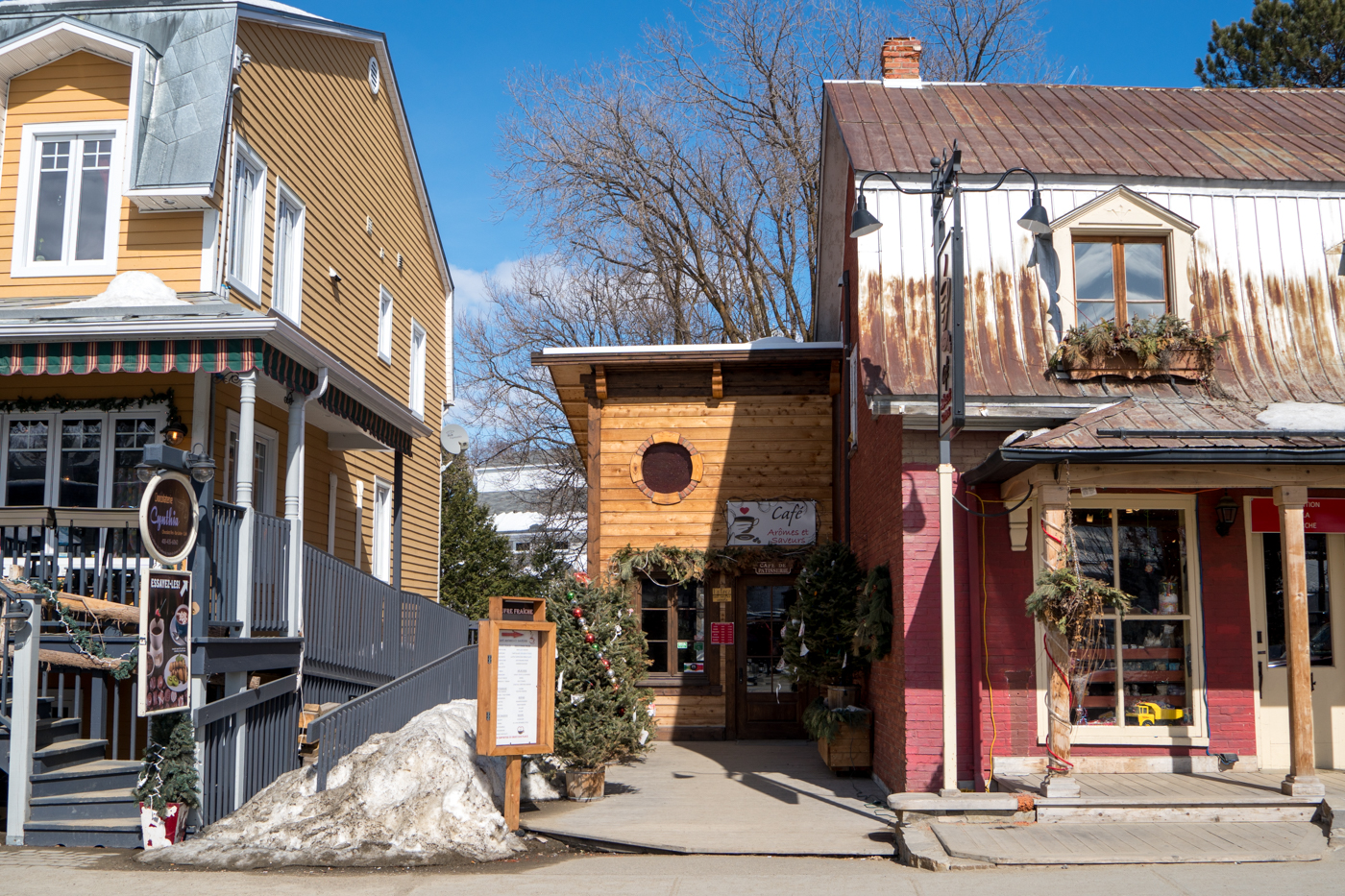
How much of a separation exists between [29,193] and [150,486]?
5742 millimetres

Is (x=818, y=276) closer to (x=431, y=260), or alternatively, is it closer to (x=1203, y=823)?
(x=431, y=260)

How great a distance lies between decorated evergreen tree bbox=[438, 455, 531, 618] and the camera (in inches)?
1016

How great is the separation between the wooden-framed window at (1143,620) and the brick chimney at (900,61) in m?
7.85

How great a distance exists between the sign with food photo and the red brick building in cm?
618

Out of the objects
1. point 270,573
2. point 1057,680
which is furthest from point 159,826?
point 1057,680

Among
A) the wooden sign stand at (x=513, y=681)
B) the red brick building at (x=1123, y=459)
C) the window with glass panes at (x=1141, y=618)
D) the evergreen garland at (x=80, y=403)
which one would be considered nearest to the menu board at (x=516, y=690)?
the wooden sign stand at (x=513, y=681)

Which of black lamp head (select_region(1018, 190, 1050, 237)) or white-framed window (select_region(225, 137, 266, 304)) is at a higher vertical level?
white-framed window (select_region(225, 137, 266, 304))

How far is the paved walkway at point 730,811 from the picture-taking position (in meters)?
8.84

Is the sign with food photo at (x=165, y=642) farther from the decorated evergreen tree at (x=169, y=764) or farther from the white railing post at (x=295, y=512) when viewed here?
the white railing post at (x=295, y=512)

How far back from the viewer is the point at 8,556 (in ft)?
32.1

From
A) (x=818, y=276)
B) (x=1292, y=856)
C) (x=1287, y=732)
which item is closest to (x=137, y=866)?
(x=1292, y=856)

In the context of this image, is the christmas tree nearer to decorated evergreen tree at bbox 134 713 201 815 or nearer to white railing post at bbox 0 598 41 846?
decorated evergreen tree at bbox 134 713 201 815

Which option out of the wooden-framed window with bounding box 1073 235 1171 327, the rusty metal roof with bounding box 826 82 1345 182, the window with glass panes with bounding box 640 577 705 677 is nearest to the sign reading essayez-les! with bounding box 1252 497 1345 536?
the wooden-framed window with bounding box 1073 235 1171 327

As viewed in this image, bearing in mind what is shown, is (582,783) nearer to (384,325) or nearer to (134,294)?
(134,294)
